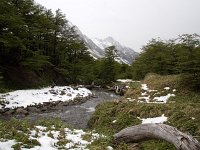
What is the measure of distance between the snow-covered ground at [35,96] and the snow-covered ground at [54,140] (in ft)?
44.7

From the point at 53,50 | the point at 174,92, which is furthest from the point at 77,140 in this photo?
the point at 53,50

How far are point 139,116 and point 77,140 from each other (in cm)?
495

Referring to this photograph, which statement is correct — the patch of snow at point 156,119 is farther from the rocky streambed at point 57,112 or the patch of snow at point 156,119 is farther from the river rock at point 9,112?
the river rock at point 9,112

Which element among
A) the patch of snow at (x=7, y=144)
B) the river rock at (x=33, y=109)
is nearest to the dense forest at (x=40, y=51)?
the river rock at (x=33, y=109)

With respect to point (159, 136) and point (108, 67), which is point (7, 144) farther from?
point (108, 67)

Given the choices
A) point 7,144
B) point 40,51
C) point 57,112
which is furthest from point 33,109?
point 40,51

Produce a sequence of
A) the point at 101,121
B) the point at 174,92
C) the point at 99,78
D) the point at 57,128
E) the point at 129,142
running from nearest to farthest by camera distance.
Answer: the point at 129,142 < the point at 57,128 < the point at 101,121 < the point at 174,92 < the point at 99,78

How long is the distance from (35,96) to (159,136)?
21608 mm

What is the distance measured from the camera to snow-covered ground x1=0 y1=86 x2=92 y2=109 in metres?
27.2

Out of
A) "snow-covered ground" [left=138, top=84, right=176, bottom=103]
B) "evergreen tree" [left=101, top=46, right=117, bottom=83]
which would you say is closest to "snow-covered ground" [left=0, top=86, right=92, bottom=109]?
"snow-covered ground" [left=138, top=84, right=176, bottom=103]

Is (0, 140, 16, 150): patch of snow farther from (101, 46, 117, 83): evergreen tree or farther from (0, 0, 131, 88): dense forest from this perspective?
(101, 46, 117, 83): evergreen tree

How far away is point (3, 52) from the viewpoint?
40.1 metres

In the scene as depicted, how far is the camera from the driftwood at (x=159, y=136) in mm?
9414

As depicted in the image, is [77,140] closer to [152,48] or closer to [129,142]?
[129,142]
